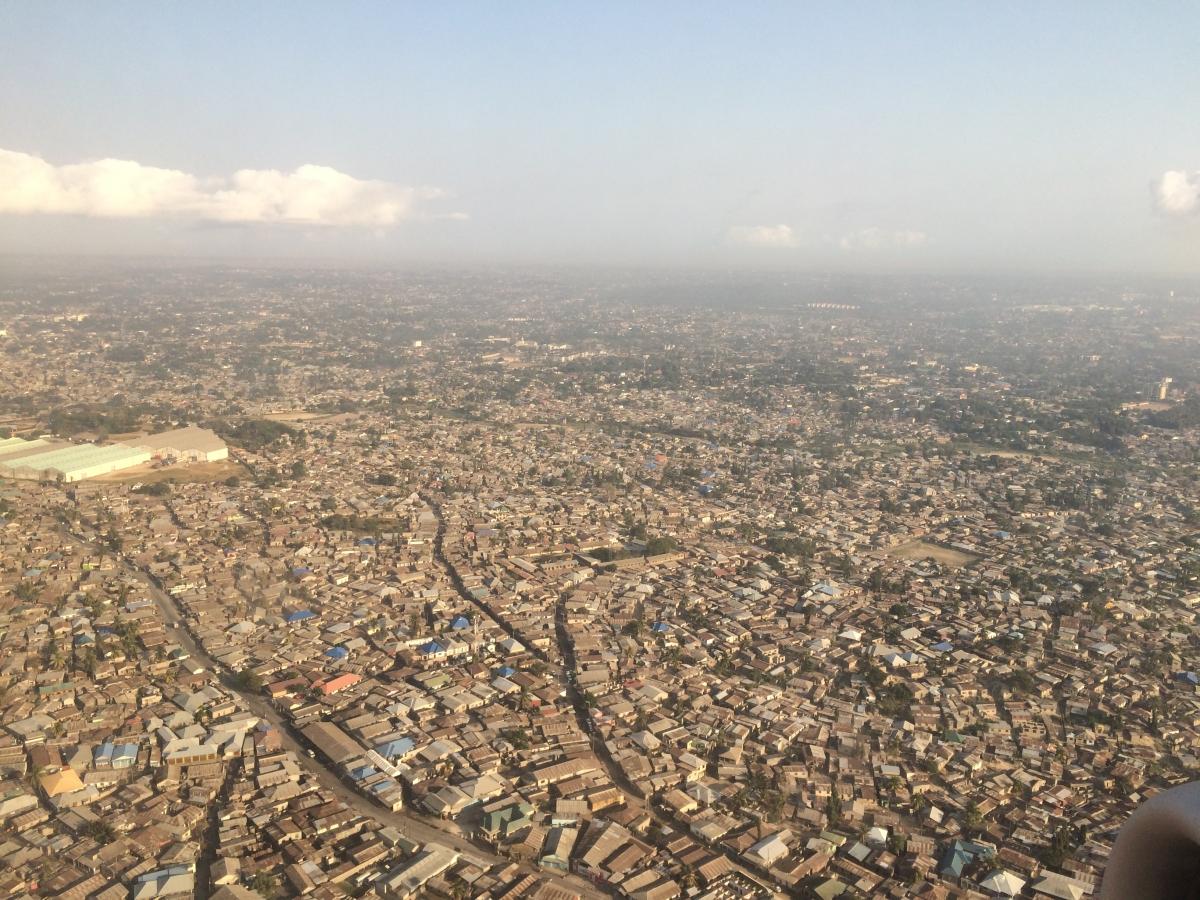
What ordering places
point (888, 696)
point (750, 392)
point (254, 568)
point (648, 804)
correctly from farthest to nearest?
1. point (750, 392)
2. point (254, 568)
3. point (888, 696)
4. point (648, 804)

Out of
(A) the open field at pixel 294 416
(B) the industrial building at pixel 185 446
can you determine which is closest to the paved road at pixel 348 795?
(B) the industrial building at pixel 185 446

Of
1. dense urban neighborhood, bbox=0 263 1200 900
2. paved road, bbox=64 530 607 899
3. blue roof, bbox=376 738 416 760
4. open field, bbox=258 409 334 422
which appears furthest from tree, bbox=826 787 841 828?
open field, bbox=258 409 334 422

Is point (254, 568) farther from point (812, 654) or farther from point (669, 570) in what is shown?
point (812, 654)

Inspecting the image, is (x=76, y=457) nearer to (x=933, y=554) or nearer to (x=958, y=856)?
(x=933, y=554)

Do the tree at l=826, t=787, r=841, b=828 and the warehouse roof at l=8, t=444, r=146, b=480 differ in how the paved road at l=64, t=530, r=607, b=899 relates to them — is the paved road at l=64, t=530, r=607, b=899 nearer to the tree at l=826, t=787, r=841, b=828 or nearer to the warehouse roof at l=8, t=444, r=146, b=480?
the tree at l=826, t=787, r=841, b=828

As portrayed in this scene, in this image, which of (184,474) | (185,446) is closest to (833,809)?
(184,474)

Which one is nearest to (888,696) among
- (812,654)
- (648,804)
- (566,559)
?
(812,654)
